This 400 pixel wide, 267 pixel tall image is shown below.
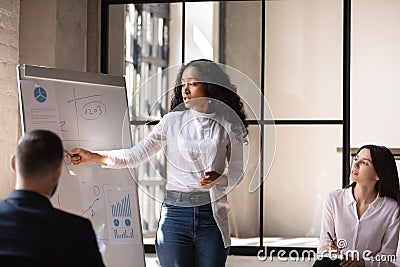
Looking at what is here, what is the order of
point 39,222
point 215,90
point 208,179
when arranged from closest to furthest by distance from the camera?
point 39,222
point 208,179
point 215,90

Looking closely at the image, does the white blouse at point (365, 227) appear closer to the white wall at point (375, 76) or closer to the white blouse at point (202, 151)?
the white blouse at point (202, 151)

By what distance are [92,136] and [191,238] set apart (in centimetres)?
75

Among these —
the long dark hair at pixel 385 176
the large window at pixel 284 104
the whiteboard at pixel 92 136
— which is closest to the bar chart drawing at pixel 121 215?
the whiteboard at pixel 92 136

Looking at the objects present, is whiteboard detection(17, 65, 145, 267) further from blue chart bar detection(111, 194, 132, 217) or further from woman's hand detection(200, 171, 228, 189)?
woman's hand detection(200, 171, 228, 189)

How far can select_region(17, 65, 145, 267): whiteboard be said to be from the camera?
3273mm

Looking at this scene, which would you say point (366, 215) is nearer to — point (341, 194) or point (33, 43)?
point (341, 194)

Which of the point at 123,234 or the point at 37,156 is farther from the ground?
the point at 37,156

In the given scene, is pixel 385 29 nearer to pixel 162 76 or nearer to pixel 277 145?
pixel 277 145

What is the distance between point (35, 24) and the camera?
13.7 ft

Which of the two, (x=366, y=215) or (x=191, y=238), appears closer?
(x=191, y=238)

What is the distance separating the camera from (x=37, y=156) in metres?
1.87

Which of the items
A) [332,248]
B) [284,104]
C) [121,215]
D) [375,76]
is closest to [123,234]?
[121,215]

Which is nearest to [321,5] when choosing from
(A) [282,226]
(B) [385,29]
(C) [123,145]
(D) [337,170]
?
(B) [385,29]

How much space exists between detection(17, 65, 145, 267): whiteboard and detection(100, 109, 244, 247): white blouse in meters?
0.45
